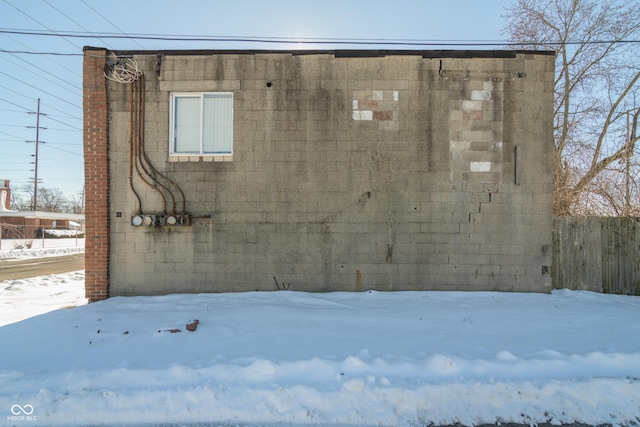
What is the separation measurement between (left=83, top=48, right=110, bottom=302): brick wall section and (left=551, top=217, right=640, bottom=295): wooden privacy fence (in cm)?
940

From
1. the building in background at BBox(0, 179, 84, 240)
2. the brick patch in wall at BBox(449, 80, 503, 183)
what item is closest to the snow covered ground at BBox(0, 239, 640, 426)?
the brick patch in wall at BBox(449, 80, 503, 183)

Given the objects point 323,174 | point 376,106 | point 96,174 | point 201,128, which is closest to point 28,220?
point 96,174

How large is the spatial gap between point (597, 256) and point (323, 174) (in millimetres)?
6215

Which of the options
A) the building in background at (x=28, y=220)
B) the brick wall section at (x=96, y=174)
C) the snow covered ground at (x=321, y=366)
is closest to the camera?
the snow covered ground at (x=321, y=366)

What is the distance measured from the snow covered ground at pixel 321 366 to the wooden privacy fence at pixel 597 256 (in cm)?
156

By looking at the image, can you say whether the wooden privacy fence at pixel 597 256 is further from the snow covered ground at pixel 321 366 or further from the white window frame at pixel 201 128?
the white window frame at pixel 201 128

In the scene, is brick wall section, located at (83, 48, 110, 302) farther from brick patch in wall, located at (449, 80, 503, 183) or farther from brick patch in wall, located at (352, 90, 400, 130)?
brick patch in wall, located at (449, 80, 503, 183)

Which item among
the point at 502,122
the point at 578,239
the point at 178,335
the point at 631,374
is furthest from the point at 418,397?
the point at 578,239

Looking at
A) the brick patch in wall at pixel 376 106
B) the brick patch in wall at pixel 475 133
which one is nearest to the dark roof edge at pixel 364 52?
the brick patch in wall at pixel 475 133

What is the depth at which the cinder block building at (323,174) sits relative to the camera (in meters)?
6.52

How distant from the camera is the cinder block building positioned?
21.4ft

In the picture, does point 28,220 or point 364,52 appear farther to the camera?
point 28,220

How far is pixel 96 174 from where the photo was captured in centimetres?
654

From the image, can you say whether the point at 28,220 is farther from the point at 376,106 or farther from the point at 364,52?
the point at 376,106
